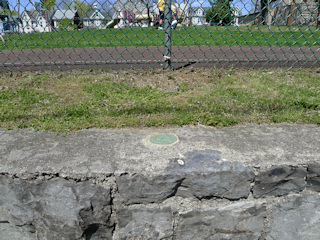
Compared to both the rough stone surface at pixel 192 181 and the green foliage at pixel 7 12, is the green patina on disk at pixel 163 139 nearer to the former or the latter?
the rough stone surface at pixel 192 181

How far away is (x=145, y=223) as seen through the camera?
1651mm

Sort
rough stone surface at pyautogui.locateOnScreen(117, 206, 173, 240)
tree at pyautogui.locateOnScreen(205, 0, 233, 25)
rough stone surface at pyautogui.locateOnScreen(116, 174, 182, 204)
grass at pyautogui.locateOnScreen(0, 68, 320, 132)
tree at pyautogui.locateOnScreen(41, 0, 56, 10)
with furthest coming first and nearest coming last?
tree at pyautogui.locateOnScreen(41, 0, 56, 10), tree at pyautogui.locateOnScreen(205, 0, 233, 25), grass at pyautogui.locateOnScreen(0, 68, 320, 132), rough stone surface at pyautogui.locateOnScreen(117, 206, 173, 240), rough stone surface at pyautogui.locateOnScreen(116, 174, 182, 204)

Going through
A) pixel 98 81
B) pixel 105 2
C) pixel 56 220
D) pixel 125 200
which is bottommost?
pixel 56 220

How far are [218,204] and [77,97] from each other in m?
1.62

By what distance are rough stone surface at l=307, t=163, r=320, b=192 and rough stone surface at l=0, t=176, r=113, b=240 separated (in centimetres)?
118

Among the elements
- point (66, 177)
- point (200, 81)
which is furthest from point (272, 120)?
point (66, 177)

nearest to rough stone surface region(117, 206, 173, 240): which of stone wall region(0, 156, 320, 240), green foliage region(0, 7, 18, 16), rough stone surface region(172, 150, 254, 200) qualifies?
stone wall region(0, 156, 320, 240)

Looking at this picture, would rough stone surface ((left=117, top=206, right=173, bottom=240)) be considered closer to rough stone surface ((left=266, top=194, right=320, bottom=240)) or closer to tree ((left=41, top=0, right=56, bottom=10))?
rough stone surface ((left=266, top=194, right=320, bottom=240))

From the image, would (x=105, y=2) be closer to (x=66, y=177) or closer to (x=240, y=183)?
(x=66, y=177)

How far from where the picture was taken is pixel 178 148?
66.4 inches

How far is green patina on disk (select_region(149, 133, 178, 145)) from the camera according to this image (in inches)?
69.5

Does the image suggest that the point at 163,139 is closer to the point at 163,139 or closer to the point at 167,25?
the point at 163,139

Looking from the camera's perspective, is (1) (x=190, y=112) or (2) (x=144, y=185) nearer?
(2) (x=144, y=185)

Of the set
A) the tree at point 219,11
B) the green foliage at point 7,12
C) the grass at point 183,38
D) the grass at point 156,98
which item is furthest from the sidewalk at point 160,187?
the green foliage at point 7,12
